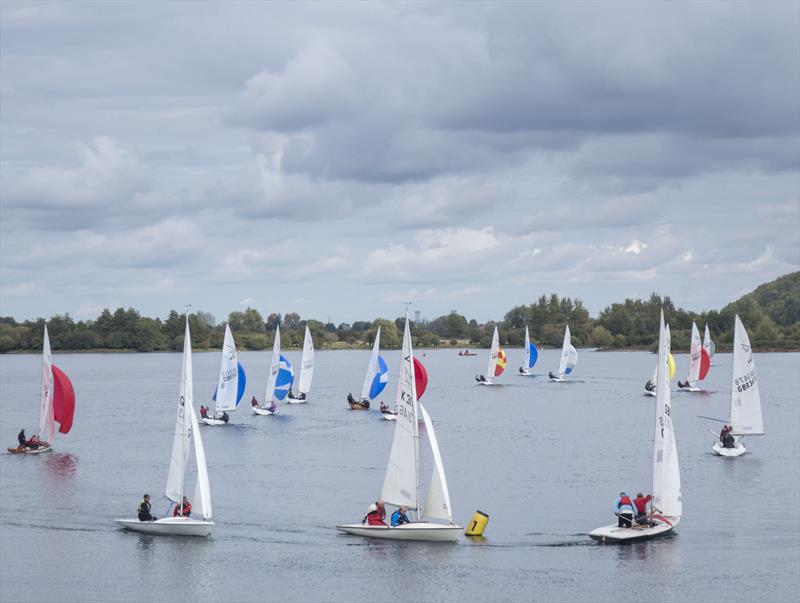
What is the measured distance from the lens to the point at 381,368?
101m

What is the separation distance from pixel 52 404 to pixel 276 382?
31.4 meters

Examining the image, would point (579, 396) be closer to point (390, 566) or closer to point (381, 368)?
point (381, 368)

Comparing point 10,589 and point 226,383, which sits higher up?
point 226,383

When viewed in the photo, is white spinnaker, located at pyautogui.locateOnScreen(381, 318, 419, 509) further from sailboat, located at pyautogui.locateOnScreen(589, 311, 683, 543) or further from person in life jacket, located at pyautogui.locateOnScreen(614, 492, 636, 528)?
person in life jacket, located at pyautogui.locateOnScreen(614, 492, 636, 528)

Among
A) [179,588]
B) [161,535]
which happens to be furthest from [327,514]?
[179,588]

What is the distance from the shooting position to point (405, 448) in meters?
45.6

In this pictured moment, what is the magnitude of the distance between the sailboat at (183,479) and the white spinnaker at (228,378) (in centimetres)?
3935

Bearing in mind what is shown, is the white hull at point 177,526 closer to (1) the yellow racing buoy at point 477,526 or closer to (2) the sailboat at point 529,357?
(1) the yellow racing buoy at point 477,526

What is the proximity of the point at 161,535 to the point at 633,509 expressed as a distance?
20.9 metres

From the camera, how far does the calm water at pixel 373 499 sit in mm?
40938

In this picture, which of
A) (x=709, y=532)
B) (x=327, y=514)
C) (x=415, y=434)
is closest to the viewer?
(x=415, y=434)

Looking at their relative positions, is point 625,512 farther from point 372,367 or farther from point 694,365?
point 694,365

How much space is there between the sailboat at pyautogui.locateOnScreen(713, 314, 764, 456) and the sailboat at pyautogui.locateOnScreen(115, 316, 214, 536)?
37.4 meters

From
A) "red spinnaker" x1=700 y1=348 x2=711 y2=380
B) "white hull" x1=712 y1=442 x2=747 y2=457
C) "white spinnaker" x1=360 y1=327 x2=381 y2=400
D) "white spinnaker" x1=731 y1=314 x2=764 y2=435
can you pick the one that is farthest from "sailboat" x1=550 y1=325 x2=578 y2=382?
"white spinnaker" x1=731 y1=314 x2=764 y2=435
